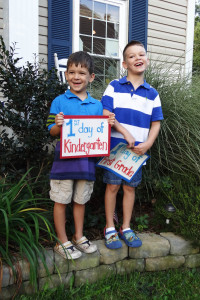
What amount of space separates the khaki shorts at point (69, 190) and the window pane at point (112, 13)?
437cm

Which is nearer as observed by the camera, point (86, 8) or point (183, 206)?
point (183, 206)

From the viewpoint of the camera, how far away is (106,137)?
79.8 inches

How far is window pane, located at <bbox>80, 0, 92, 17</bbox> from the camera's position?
204 inches

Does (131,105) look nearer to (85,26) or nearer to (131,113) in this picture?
(131,113)

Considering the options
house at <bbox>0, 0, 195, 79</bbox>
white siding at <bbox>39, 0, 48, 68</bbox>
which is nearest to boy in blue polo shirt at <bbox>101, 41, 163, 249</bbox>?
house at <bbox>0, 0, 195, 79</bbox>

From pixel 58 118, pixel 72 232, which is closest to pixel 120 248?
pixel 72 232

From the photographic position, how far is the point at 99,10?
543cm

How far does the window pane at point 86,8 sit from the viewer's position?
5184 mm

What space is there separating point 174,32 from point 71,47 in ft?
7.75

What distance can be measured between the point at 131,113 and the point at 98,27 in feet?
12.8

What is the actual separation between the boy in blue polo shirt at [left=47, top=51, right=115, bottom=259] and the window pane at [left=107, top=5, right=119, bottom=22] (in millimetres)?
3943

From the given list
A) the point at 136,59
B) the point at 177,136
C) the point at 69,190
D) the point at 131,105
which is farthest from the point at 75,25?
the point at 69,190

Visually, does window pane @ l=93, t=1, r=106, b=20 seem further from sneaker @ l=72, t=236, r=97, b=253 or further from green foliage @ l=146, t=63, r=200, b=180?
sneaker @ l=72, t=236, r=97, b=253

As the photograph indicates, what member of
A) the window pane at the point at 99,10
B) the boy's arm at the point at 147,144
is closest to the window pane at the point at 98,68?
the window pane at the point at 99,10
